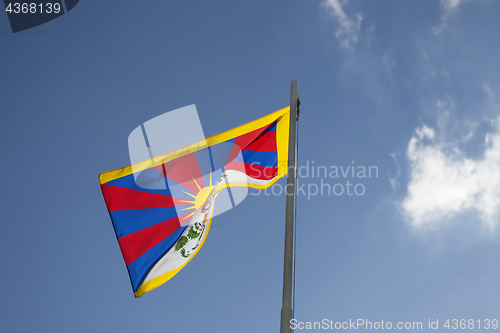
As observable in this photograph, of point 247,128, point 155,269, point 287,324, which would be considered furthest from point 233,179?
point 287,324

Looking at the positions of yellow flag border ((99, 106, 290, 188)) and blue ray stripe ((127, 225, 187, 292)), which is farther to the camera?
yellow flag border ((99, 106, 290, 188))

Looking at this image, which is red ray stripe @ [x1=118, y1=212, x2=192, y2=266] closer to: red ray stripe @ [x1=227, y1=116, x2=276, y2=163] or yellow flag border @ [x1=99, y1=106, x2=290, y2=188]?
yellow flag border @ [x1=99, y1=106, x2=290, y2=188]

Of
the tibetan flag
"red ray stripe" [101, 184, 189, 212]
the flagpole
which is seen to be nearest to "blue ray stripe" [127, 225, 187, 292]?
the tibetan flag

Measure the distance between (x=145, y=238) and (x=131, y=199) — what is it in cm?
110

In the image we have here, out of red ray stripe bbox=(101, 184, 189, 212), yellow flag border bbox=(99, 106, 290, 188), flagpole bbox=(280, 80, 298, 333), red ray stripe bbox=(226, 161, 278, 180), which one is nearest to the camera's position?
flagpole bbox=(280, 80, 298, 333)

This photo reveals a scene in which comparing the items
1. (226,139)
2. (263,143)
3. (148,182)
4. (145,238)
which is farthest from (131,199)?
(263,143)

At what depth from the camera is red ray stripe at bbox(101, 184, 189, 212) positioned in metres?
10.1

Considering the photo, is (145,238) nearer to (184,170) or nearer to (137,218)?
(137,218)

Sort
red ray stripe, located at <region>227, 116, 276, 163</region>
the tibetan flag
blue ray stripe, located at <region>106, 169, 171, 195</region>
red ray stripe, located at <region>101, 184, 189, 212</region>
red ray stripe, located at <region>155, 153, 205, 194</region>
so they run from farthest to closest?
red ray stripe, located at <region>155, 153, 205, 194</region>, red ray stripe, located at <region>227, 116, 276, 163</region>, blue ray stripe, located at <region>106, 169, 171, 195</region>, red ray stripe, located at <region>101, 184, 189, 212</region>, the tibetan flag

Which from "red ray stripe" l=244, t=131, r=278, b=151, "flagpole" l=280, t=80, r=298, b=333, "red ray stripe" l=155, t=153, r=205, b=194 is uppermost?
"red ray stripe" l=244, t=131, r=278, b=151

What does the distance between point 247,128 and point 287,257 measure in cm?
444

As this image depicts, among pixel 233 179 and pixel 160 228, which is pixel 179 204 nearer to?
pixel 160 228

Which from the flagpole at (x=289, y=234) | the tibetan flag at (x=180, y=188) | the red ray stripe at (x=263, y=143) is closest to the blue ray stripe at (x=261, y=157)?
the tibetan flag at (x=180, y=188)

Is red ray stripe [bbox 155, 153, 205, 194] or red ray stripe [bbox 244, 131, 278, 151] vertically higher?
red ray stripe [bbox 244, 131, 278, 151]
